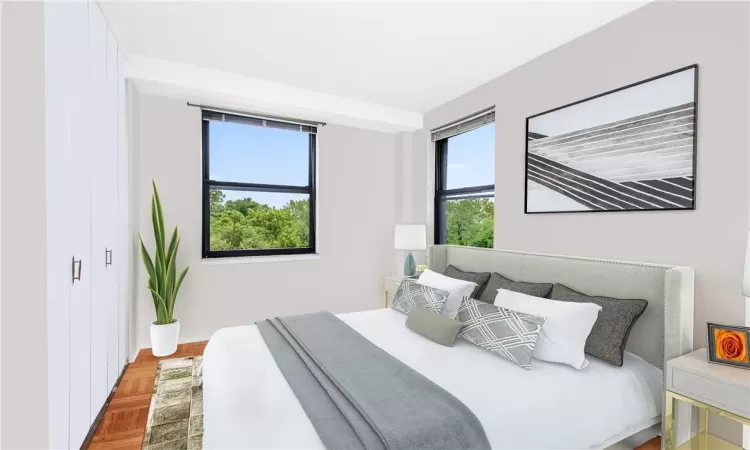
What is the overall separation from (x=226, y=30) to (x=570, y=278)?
295 cm

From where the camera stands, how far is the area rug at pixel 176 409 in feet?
6.34

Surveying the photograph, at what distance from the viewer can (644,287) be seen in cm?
198

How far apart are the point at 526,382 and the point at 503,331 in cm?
34

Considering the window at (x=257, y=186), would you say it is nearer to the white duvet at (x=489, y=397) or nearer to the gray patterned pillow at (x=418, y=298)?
the gray patterned pillow at (x=418, y=298)

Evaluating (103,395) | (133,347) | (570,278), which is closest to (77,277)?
Result: (103,395)

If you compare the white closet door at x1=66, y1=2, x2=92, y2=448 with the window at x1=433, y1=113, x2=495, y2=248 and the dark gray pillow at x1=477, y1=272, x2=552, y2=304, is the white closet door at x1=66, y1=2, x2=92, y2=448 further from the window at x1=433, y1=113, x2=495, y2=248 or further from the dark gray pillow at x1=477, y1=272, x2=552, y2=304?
the window at x1=433, y1=113, x2=495, y2=248

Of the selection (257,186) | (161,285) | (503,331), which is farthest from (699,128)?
(161,285)

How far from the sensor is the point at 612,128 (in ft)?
7.51

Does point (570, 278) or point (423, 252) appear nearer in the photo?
point (570, 278)

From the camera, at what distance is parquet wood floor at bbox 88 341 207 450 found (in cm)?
198

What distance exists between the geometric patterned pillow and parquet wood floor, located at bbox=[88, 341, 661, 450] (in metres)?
0.83

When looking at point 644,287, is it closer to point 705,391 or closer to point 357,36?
point 705,391

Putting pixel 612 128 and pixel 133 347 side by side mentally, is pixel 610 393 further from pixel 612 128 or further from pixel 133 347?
pixel 133 347

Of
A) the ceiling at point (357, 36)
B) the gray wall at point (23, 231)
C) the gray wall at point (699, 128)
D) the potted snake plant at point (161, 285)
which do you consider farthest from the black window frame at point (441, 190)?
the gray wall at point (23, 231)
